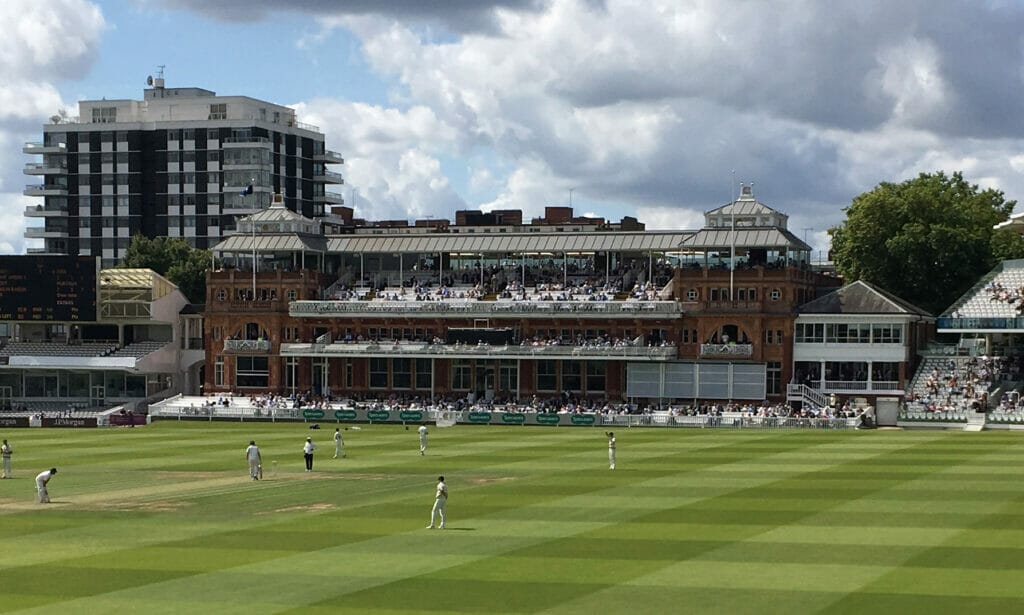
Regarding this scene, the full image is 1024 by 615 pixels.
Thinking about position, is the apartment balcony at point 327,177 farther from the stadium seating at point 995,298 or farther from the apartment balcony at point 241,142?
the stadium seating at point 995,298

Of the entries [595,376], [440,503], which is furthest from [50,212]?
[440,503]

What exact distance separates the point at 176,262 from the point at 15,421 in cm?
3680

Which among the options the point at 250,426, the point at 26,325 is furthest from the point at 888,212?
the point at 26,325

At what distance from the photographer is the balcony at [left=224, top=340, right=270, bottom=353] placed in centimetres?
9419

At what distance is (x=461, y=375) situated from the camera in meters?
91.1

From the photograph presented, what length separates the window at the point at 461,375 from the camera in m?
90.8

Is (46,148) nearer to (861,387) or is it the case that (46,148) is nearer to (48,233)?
(48,233)

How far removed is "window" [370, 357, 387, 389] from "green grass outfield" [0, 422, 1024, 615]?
1404 inches

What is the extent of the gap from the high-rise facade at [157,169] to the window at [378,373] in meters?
45.4

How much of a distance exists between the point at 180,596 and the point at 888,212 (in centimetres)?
7101

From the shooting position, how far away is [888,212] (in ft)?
294

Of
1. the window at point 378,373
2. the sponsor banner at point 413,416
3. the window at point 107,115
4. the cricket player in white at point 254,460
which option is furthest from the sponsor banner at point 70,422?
the window at point 107,115

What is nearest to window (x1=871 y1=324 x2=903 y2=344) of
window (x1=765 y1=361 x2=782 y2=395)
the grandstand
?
window (x1=765 y1=361 x2=782 y2=395)

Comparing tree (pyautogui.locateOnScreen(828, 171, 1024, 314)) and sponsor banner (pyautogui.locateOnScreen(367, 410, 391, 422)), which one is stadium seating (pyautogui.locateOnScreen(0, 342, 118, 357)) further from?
tree (pyautogui.locateOnScreen(828, 171, 1024, 314))
